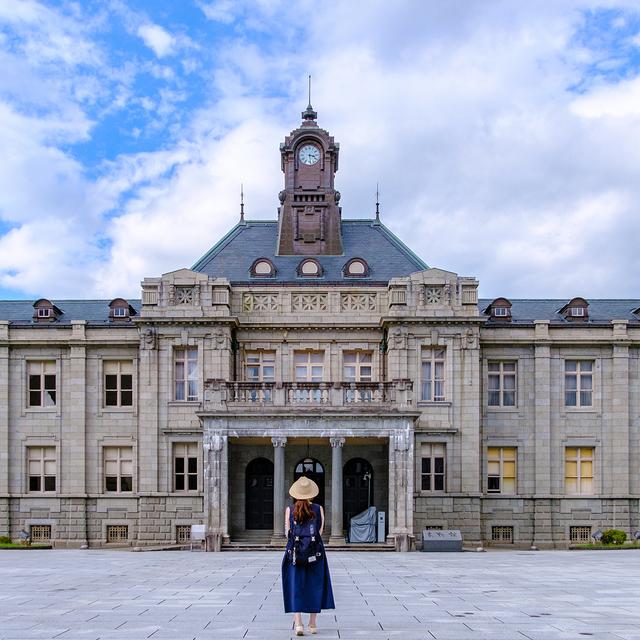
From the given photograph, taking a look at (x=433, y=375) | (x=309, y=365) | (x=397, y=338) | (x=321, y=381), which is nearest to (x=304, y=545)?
(x=321, y=381)

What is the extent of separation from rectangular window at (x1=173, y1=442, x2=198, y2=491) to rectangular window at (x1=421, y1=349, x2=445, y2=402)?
34.9 ft

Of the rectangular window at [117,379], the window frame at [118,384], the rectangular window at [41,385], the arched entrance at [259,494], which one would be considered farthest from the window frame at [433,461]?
the rectangular window at [41,385]

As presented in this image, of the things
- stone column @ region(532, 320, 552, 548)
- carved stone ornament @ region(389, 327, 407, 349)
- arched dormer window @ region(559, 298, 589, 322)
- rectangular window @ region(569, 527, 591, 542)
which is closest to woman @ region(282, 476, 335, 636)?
carved stone ornament @ region(389, 327, 407, 349)

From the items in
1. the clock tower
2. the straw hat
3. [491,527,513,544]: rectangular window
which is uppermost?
the clock tower

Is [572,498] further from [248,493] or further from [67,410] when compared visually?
[67,410]

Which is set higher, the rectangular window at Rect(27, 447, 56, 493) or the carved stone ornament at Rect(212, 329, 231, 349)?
the carved stone ornament at Rect(212, 329, 231, 349)

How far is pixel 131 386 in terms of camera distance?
145 ft

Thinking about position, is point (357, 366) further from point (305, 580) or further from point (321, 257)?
point (305, 580)

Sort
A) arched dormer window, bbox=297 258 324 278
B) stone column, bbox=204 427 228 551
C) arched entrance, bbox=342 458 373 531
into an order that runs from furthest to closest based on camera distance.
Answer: arched dormer window, bbox=297 258 324 278
arched entrance, bbox=342 458 373 531
stone column, bbox=204 427 228 551

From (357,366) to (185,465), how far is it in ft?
29.6

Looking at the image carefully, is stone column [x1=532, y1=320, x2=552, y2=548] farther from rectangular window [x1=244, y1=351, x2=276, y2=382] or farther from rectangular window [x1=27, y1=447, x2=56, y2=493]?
rectangular window [x1=27, y1=447, x2=56, y2=493]

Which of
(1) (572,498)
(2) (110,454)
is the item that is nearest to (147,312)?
(2) (110,454)

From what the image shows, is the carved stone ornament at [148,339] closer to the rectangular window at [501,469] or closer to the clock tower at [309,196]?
the clock tower at [309,196]

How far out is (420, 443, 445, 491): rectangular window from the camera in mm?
42156
